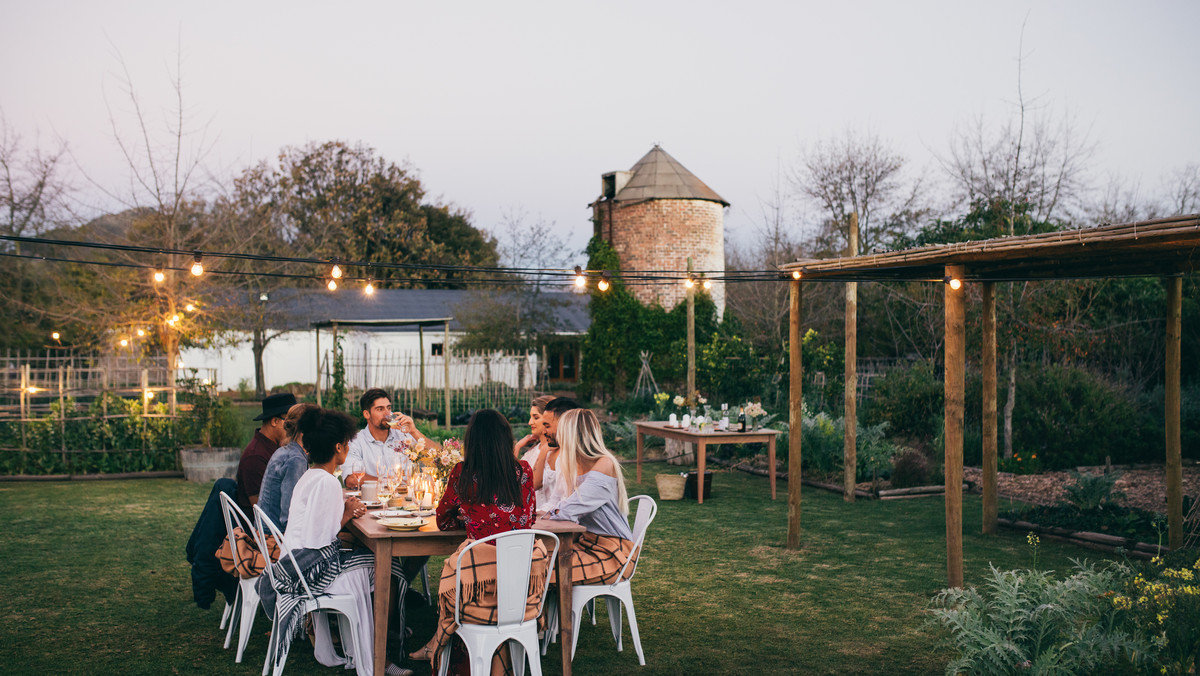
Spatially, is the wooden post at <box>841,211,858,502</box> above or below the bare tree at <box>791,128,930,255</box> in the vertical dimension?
below

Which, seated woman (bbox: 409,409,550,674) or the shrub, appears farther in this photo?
the shrub

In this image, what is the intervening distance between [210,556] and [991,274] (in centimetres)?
746

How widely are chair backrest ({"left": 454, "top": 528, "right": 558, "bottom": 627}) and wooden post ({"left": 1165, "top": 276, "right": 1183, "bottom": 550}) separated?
6394 mm

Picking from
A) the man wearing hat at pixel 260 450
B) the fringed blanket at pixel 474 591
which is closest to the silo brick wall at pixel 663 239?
the man wearing hat at pixel 260 450

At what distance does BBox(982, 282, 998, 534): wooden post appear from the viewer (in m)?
8.49

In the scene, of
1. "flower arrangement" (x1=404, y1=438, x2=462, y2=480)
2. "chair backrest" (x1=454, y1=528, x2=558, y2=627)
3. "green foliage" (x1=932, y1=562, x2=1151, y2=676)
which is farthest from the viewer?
"flower arrangement" (x1=404, y1=438, x2=462, y2=480)

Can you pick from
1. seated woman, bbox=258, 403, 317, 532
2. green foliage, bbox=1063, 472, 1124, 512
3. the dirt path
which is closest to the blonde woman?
seated woman, bbox=258, 403, 317, 532

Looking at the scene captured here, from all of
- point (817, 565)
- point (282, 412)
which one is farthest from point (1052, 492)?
point (282, 412)

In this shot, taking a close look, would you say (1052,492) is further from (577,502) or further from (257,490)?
(257,490)

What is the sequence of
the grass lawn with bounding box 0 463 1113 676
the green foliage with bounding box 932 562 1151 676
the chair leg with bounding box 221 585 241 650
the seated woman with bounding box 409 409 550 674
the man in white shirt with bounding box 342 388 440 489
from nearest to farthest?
the green foliage with bounding box 932 562 1151 676
the seated woman with bounding box 409 409 550 674
the grass lawn with bounding box 0 463 1113 676
the chair leg with bounding box 221 585 241 650
the man in white shirt with bounding box 342 388 440 489

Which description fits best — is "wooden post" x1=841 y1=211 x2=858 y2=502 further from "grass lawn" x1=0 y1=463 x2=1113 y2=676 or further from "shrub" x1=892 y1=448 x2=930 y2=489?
"shrub" x1=892 y1=448 x2=930 y2=489

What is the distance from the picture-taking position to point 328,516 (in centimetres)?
462

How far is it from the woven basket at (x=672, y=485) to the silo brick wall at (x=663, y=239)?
1194cm

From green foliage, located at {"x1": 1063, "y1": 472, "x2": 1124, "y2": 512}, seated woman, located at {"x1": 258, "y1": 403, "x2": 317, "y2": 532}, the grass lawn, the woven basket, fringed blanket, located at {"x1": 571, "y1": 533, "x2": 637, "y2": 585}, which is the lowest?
the grass lawn
